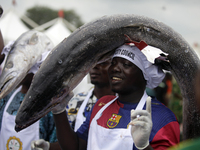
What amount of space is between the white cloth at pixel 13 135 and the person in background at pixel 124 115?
2.87 ft

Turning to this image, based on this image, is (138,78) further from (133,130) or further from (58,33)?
(58,33)

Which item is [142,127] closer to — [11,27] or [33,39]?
[33,39]

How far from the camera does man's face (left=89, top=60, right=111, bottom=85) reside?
2869 millimetres

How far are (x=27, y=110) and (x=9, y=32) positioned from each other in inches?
255

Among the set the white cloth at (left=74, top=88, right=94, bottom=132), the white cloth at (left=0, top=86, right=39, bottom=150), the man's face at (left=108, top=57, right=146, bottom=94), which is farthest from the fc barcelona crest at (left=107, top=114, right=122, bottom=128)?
the white cloth at (left=0, top=86, right=39, bottom=150)

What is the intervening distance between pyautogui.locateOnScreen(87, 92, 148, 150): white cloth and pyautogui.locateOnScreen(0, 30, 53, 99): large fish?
895mm

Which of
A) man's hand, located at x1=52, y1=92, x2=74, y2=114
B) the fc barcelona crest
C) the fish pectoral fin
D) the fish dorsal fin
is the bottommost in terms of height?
the fc barcelona crest

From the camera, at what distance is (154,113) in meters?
1.75

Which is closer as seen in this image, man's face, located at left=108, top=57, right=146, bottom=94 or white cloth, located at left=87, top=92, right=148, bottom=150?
white cloth, located at left=87, top=92, right=148, bottom=150

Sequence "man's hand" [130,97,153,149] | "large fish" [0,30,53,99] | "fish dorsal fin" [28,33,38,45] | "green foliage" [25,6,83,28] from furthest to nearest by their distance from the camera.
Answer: "green foliage" [25,6,83,28] < "fish dorsal fin" [28,33,38,45] < "large fish" [0,30,53,99] < "man's hand" [130,97,153,149]

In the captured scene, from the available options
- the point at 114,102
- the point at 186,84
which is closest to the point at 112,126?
the point at 114,102

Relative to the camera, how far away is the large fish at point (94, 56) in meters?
1.63

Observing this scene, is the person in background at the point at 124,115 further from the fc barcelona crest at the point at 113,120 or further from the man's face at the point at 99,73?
the man's face at the point at 99,73

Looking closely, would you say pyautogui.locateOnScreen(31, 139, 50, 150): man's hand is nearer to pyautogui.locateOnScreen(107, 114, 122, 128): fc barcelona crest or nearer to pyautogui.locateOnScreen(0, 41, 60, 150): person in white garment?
pyautogui.locateOnScreen(0, 41, 60, 150): person in white garment
